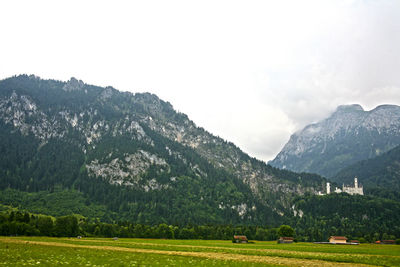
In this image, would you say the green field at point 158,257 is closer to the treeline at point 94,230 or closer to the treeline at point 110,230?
the treeline at point 94,230

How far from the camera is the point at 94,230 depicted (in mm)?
156000

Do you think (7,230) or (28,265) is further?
(7,230)

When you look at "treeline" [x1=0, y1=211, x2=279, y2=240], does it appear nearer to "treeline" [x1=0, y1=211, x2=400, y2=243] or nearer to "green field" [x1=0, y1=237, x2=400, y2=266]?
"treeline" [x1=0, y1=211, x2=400, y2=243]

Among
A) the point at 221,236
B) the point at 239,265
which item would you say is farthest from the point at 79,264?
the point at 221,236

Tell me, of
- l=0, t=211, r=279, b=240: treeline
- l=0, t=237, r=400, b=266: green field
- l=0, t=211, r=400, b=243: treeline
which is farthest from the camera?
l=0, t=211, r=400, b=243: treeline

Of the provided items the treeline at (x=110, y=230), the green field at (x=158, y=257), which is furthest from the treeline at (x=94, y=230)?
the green field at (x=158, y=257)

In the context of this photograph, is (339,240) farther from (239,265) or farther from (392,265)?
(239,265)

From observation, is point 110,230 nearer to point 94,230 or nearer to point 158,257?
point 94,230

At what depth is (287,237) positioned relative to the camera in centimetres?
16400

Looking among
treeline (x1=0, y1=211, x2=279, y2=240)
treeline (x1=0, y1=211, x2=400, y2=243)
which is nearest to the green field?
treeline (x1=0, y1=211, x2=279, y2=240)

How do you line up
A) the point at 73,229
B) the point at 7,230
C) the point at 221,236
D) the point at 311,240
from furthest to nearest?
the point at 311,240
the point at 221,236
the point at 73,229
the point at 7,230

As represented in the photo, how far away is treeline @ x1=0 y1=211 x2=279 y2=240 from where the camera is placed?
121250 millimetres

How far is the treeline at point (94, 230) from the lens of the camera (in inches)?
4774

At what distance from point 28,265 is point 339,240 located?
518 ft
